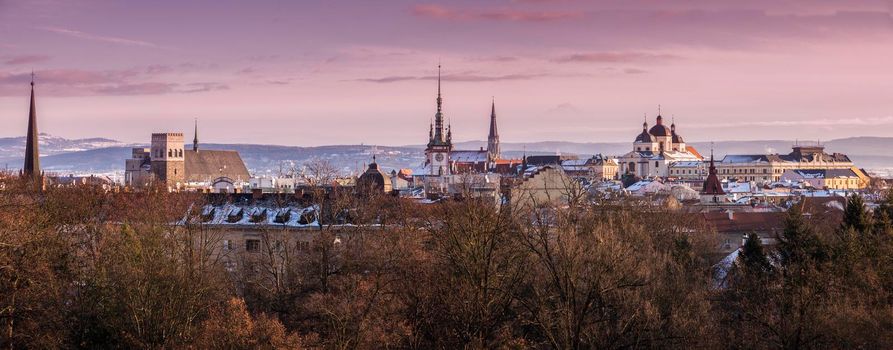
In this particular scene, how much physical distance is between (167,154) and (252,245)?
11960 cm

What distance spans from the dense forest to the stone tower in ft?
417

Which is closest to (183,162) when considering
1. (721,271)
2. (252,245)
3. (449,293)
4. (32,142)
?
(32,142)

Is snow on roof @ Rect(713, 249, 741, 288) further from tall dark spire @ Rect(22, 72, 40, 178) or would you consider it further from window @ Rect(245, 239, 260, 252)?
tall dark spire @ Rect(22, 72, 40, 178)

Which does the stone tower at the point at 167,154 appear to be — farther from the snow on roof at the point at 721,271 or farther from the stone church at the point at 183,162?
the snow on roof at the point at 721,271

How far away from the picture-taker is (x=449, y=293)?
112 feet

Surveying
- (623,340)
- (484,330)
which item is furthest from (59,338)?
(623,340)

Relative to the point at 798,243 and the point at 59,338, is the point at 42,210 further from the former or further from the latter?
the point at 798,243

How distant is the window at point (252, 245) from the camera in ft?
173

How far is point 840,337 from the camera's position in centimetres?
3297

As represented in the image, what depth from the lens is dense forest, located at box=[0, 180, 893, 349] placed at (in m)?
32.2

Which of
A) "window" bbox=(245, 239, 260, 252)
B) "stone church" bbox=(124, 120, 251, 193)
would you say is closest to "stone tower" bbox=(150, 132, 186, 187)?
"stone church" bbox=(124, 120, 251, 193)

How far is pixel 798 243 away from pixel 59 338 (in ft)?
79.8

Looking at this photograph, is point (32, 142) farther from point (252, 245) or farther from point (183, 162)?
point (183, 162)

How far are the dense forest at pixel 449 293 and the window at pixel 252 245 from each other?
9.93m
